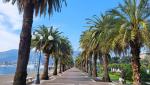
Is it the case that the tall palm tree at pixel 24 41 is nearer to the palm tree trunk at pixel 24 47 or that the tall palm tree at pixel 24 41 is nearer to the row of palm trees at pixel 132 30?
the palm tree trunk at pixel 24 47

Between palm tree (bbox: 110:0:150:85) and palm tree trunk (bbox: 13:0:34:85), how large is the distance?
9.93 m

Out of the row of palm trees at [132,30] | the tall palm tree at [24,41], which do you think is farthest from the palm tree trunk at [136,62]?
the tall palm tree at [24,41]

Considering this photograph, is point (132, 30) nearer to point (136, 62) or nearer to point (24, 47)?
point (136, 62)

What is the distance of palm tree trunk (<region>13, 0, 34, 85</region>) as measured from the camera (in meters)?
18.8

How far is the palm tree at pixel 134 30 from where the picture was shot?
91.9 ft

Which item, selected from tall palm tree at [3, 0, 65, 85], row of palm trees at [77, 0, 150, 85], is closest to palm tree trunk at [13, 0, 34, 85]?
tall palm tree at [3, 0, 65, 85]

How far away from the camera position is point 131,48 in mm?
29656

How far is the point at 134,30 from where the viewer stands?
28.2 m

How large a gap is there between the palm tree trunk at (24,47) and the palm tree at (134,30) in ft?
32.6

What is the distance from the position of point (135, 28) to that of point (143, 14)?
76.0 inches

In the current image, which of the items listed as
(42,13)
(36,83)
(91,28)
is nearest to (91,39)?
(91,28)

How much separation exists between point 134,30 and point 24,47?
11.7m

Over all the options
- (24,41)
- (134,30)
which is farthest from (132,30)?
(24,41)

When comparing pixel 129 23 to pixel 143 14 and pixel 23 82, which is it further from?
pixel 23 82
